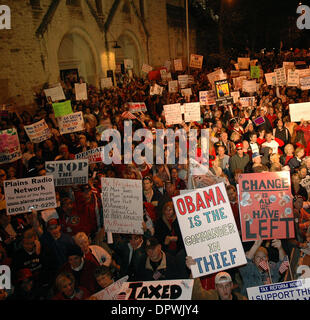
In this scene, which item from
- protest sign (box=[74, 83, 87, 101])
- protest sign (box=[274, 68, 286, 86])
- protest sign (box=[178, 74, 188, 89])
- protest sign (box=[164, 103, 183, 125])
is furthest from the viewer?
protest sign (box=[178, 74, 188, 89])

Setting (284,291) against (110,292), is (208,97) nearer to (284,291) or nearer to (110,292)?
(284,291)

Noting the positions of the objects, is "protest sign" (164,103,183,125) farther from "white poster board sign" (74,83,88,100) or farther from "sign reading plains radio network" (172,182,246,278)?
"sign reading plains radio network" (172,182,246,278)

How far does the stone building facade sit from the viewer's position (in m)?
14.9

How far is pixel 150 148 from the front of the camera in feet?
24.6

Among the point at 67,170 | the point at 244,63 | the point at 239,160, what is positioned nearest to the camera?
the point at 67,170

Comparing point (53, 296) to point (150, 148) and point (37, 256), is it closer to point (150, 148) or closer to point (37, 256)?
point (37, 256)

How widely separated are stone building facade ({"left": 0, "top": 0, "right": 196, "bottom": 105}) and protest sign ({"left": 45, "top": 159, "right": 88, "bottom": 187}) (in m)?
10.2

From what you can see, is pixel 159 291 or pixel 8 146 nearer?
pixel 159 291

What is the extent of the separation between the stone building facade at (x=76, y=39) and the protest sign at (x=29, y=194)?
424 inches

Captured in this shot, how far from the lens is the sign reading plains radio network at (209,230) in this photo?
148 inches

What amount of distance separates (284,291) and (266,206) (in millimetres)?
1113

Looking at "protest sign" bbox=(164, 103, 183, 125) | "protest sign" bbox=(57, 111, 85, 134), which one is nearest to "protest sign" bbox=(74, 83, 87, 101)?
"protest sign" bbox=(57, 111, 85, 134)

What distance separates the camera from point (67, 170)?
5.73 m

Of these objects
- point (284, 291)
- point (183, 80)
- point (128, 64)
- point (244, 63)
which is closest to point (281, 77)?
point (183, 80)
